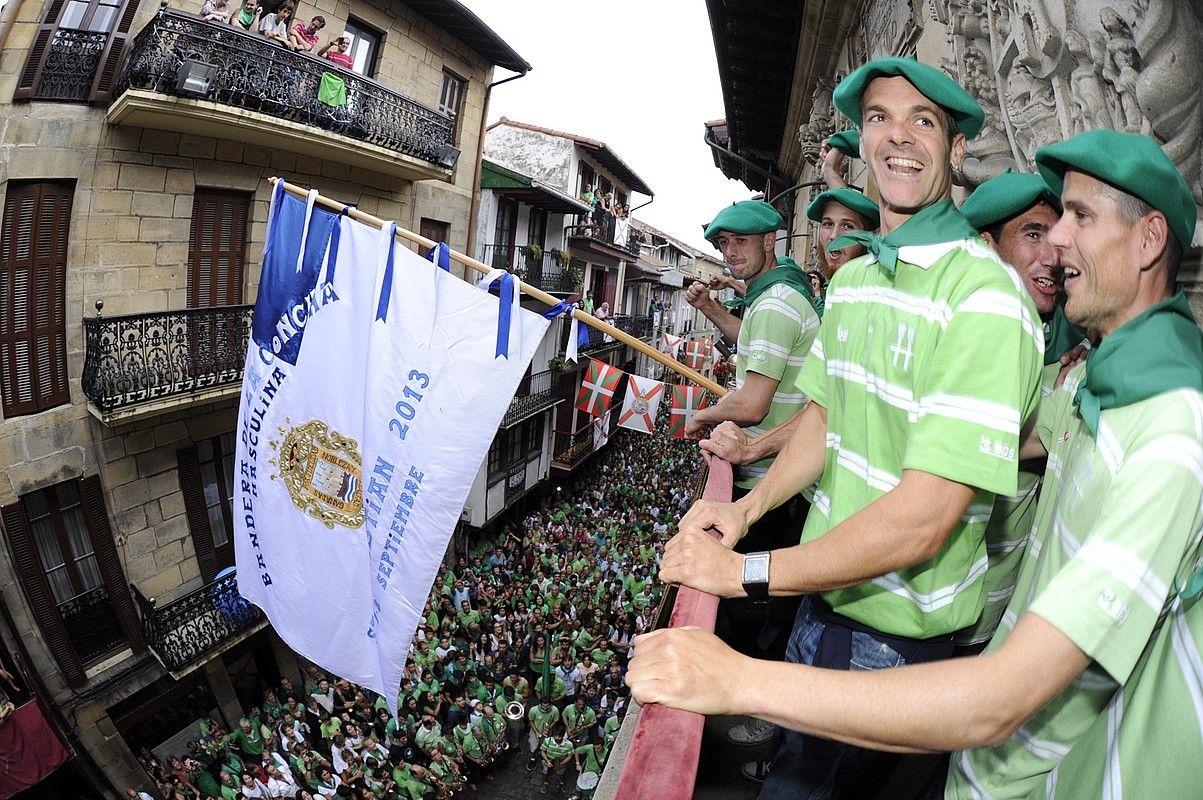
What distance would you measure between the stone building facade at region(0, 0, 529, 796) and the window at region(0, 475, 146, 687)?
2 centimetres

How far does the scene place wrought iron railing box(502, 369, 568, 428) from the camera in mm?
20531

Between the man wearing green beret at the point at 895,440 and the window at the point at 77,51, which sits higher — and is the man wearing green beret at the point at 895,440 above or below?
below

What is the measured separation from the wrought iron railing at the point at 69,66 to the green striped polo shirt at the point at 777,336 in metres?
10.0

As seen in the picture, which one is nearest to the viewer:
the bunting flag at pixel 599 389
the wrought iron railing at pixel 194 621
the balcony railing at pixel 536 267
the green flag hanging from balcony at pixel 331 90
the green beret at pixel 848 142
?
the green beret at pixel 848 142

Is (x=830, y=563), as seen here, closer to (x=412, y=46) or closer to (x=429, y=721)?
(x=429, y=721)

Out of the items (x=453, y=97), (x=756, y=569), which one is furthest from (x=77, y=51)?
(x=756, y=569)

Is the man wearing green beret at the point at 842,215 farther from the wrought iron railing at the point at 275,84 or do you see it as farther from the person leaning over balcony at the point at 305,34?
the person leaning over balcony at the point at 305,34

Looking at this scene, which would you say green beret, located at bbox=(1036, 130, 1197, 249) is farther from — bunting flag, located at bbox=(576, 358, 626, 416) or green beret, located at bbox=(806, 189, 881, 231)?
bunting flag, located at bbox=(576, 358, 626, 416)

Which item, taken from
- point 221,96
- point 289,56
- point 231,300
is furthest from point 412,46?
point 231,300

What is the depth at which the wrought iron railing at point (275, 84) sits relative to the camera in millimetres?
8906

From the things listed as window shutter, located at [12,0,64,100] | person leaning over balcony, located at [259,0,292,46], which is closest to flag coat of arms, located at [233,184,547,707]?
window shutter, located at [12,0,64,100]

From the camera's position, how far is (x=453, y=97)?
15703 millimetres

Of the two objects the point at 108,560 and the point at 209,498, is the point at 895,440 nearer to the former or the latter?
the point at 108,560

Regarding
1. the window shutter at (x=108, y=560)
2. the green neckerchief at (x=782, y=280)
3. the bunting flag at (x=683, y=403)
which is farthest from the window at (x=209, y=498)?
the green neckerchief at (x=782, y=280)
